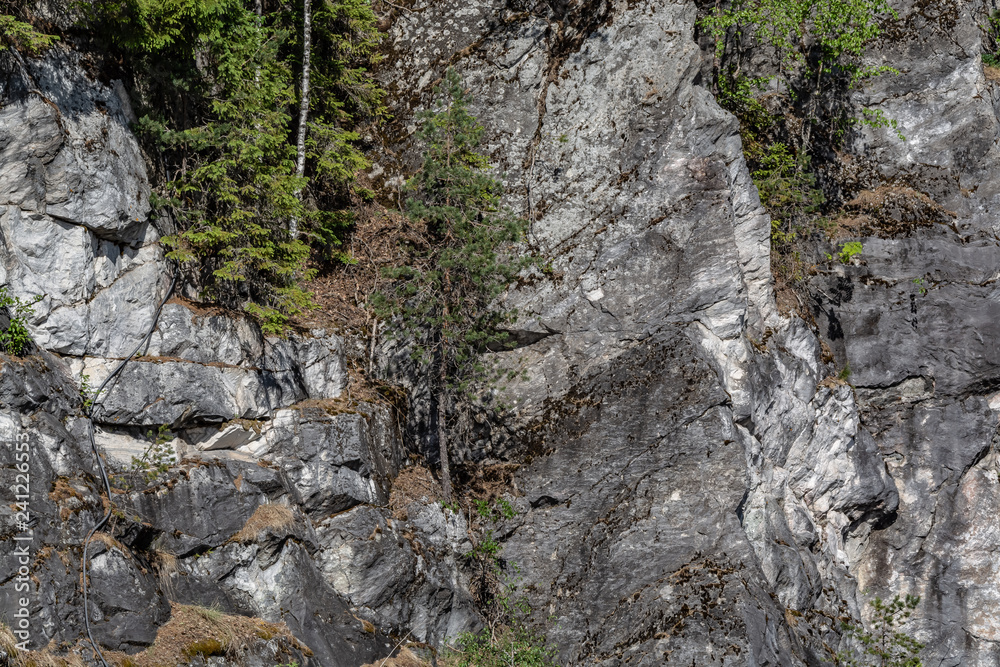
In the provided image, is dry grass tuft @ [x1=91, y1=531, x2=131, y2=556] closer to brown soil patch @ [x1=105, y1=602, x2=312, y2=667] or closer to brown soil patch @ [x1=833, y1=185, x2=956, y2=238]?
brown soil patch @ [x1=105, y1=602, x2=312, y2=667]

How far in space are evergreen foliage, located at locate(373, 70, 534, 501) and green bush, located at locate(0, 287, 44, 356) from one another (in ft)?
16.7

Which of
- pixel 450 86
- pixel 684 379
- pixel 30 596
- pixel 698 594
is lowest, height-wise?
pixel 698 594

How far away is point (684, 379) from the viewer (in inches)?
511

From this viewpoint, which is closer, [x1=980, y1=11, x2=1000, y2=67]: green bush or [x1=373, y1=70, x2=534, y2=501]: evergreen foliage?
[x1=373, y1=70, x2=534, y2=501]: evergreen foliage

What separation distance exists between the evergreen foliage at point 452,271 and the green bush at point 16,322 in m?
5.09

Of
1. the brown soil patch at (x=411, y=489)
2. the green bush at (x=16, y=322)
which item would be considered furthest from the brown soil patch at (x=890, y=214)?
the green bush at (x=16, y=322)

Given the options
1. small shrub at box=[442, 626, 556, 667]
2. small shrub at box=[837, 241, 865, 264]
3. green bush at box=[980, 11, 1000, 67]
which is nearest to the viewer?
small shrub at box=[442, 626, 556, 667]

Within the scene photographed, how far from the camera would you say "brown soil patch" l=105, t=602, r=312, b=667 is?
888cm

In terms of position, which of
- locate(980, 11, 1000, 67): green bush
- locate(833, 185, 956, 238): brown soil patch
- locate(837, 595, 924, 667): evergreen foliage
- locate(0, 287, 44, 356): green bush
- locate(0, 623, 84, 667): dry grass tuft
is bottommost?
locate(837, 595, 924, 667): evergreen foliage

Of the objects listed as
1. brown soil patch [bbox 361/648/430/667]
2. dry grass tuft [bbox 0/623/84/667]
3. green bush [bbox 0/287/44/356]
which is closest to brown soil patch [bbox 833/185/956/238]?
brown soil patch [bbox 361/648/430/667]

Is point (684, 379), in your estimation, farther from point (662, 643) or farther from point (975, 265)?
point (975, 265)

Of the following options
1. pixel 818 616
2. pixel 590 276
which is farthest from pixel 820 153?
pixel 818 616

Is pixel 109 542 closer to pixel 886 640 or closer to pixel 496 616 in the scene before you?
pixel 496 616

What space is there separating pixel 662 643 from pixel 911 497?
7.26 metres
